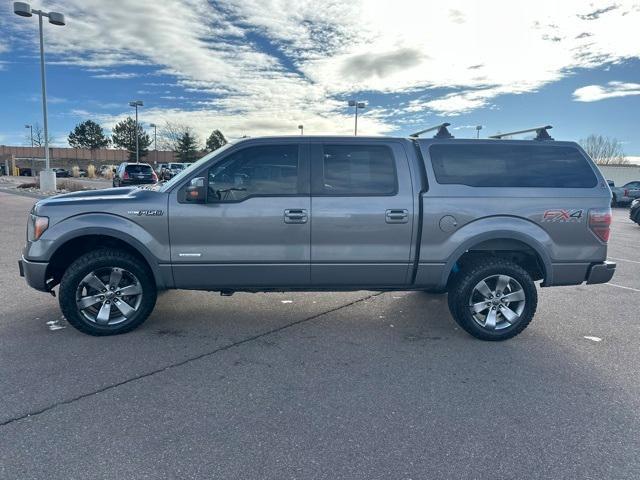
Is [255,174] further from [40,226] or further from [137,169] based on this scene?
[137,169]

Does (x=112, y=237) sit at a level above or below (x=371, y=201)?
below

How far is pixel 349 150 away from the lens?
434 centimetres

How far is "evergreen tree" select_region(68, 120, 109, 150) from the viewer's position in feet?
290

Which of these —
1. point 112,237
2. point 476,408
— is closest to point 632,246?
point 476,408

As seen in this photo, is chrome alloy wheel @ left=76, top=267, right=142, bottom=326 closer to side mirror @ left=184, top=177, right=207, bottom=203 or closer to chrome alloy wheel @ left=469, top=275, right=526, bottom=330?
side mirror @ left=184, top=177, right=207, bottom=203

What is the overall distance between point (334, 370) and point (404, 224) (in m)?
1.57

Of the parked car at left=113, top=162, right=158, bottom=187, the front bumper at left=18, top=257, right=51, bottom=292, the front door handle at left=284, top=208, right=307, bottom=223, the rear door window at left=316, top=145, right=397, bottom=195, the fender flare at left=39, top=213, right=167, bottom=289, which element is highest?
the parked car at left=113, top=162, right=158, bottom=187

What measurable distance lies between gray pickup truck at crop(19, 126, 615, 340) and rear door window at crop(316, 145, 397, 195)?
1 cm

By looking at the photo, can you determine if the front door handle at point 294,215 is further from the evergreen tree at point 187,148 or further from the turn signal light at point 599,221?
the evergreen tree at point 187,148

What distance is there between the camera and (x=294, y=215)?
13.6ft

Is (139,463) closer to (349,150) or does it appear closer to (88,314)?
(88,314)

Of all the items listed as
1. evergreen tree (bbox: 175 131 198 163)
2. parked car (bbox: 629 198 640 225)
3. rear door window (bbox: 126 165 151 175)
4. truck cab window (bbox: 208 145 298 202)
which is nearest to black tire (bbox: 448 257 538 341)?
truck cab window (bbox: 208 145 298 202)

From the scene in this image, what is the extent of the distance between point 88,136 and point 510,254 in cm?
10000

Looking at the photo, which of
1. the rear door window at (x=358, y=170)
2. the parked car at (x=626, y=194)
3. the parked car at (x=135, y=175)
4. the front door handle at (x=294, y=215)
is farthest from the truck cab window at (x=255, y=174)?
the parked car at (x=626, y=194)
